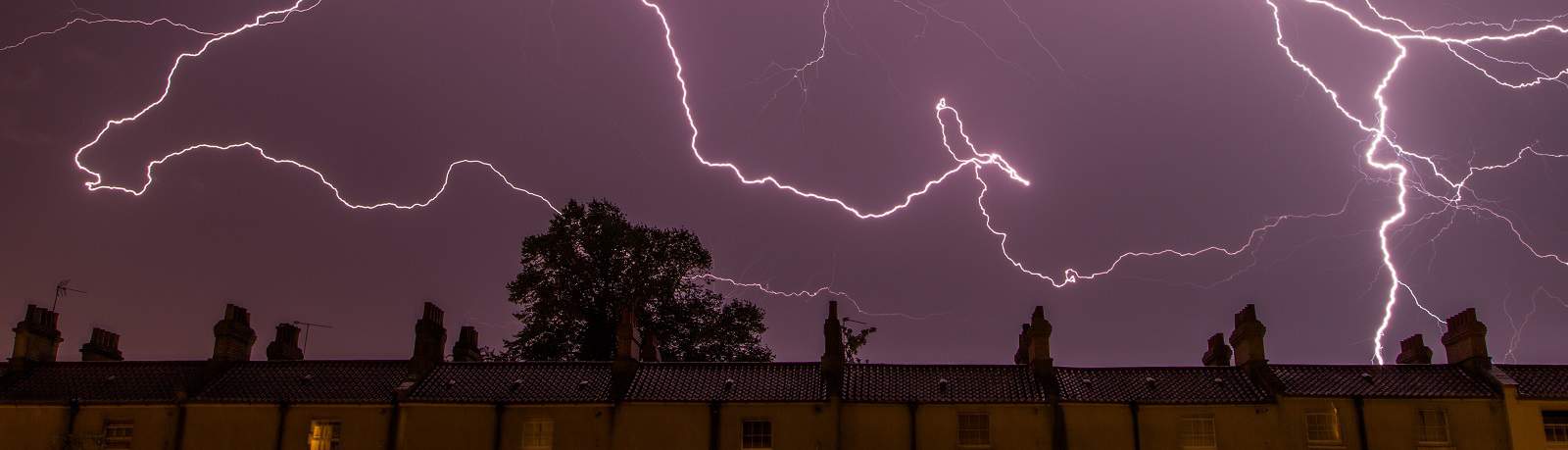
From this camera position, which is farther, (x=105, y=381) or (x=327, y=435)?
(x=105, y=381)

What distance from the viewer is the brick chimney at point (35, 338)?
36656 millimetres

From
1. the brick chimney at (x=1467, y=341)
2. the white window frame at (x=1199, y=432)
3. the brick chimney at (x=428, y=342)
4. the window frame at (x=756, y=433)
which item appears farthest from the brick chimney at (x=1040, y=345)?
the brick chimney at (x=428, y=342)

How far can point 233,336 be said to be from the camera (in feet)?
123

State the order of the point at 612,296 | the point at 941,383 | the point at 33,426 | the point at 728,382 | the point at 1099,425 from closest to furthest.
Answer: the point at 1099,425 < the point at 33,426 < the point at 728,382 < the point at 941,383 < the point at 612,296

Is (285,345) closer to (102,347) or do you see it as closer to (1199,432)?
(102,347)

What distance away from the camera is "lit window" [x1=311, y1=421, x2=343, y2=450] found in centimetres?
3462

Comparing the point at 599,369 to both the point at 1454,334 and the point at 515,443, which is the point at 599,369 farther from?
the point at 1454,334

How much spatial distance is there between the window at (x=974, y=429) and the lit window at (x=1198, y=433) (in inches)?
192

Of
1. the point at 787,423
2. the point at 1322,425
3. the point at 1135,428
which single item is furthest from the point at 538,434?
the point at 1322,425

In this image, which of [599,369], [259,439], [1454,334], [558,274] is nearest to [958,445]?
[599,369]

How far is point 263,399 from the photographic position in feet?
115

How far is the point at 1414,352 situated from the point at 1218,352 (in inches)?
232

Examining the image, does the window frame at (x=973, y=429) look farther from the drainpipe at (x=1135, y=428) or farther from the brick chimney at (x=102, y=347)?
the brick chimney at (x=102, y=347)

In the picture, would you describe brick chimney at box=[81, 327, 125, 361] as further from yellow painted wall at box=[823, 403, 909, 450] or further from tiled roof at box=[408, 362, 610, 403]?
yellow painted wall at box=[823, 403, 909, 450]
